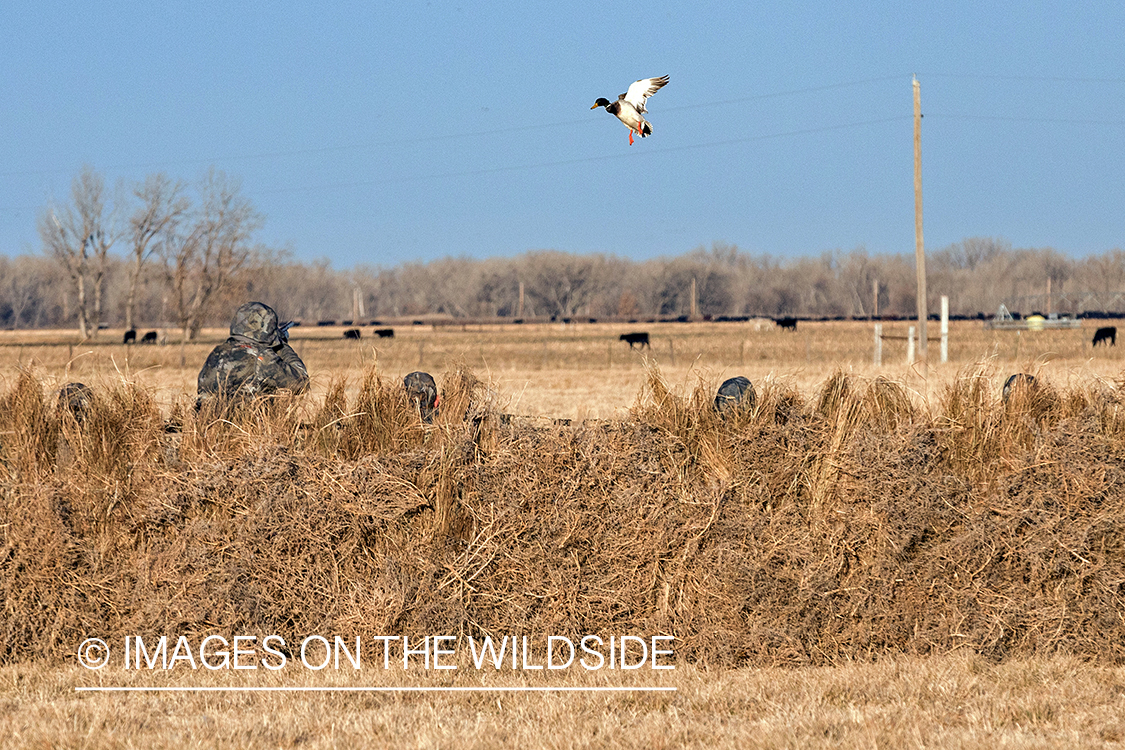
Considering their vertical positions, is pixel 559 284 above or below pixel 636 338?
above

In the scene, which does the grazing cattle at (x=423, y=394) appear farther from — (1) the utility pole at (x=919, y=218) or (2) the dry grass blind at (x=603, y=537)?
(1) the utility pole at (x=919, y=218)

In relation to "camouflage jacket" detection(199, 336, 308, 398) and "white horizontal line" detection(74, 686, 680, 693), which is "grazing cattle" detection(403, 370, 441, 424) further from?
"white horizontal line" detection(74, 686, 680, 693)

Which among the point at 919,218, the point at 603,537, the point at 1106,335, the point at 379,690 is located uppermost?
the point at 919,218

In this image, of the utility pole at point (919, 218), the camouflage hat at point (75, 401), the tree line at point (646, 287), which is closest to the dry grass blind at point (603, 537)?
the camouflage hat at point (75, 401)

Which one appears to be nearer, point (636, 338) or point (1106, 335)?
point (1106, 335)

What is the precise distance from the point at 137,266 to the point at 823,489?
73965 millimetres

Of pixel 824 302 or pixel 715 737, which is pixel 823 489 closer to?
pixel 715 737

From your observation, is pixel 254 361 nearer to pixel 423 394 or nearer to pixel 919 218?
pixel 423 394

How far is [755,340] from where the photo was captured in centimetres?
4794

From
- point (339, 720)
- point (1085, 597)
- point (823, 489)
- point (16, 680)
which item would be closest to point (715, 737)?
point (339, 720)

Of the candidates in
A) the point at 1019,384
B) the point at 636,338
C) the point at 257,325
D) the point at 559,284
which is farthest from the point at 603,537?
the point at 559,284

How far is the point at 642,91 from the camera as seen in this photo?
5.98 meters

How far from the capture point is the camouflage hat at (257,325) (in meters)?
7.28

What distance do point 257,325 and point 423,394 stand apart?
1582 millimetres
